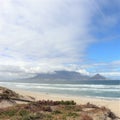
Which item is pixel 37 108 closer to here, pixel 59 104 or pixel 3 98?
pixel 59 104

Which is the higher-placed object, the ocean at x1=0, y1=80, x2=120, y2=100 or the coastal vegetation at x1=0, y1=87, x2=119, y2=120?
the ocean at x1=0, y1=80, x2=120, y2=100

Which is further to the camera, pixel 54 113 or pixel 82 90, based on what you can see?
pixel 82 90

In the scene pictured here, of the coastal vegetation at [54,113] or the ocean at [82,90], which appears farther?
the ocean at [82,90]

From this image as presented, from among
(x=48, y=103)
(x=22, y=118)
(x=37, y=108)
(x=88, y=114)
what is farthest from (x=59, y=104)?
(x=22, y=118)

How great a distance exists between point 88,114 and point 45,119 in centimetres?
256

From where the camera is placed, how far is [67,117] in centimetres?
1384

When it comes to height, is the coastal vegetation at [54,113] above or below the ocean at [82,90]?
below

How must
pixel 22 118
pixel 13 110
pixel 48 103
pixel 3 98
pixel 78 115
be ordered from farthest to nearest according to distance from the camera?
pixel 3 98 → pixel 48 103 → pixel 13 110 → pixel 78 115 → pixel 22 118

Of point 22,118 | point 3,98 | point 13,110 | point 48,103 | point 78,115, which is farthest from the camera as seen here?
point 3,98

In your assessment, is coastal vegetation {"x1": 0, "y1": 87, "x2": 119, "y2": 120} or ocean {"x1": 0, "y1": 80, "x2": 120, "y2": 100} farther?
ocean {"x1": 0, "y1": 80, "x2": 120, "y2": 100}

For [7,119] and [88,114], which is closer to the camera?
[7,119]

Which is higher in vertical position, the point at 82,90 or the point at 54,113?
the point at 82,90

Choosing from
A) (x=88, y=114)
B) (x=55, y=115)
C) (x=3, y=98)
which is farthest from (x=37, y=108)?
(x=3, y=98)

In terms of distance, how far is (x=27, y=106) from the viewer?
16156mm
